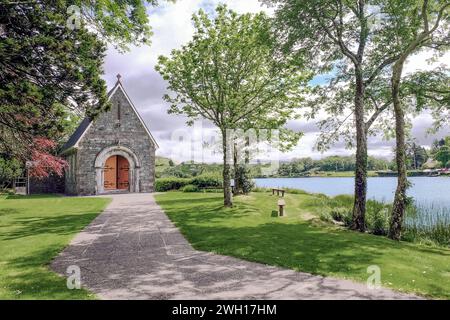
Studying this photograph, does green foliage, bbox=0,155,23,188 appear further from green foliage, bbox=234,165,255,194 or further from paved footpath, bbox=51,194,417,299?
paved footpath, bbox=51,194,417,299

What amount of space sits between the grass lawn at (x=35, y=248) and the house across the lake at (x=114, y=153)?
10315 millimetres

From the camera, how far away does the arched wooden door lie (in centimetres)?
2977

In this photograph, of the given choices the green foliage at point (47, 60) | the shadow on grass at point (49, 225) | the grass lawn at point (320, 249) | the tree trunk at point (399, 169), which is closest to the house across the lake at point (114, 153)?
the shadow on grass at point (49, 225)

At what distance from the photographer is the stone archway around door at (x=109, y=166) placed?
28266mm

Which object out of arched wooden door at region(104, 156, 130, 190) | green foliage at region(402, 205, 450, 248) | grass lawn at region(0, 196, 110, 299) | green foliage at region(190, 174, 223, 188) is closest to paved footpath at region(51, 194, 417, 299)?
grass lawn at region(0, 196, 110, 299)

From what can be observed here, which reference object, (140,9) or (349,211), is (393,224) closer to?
(349,211)

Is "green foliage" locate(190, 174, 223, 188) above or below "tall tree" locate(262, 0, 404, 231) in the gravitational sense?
below

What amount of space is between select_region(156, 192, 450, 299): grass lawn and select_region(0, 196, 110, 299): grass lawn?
396cm

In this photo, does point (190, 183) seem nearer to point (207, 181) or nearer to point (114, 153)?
point (207, 181)

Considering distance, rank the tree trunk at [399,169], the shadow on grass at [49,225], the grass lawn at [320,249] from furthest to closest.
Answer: the tree trunk at [399,169], the shadow on grass at [49,225], the grass lawn at [320,249]

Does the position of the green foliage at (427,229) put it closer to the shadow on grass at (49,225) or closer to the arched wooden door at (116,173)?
the shadow on grass at (49,225)

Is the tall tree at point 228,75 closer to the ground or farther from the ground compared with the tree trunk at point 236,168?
farther from the ground

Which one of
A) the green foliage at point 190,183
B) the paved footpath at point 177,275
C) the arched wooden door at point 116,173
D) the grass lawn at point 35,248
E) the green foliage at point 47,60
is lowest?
the paved footpath at point 177,275
